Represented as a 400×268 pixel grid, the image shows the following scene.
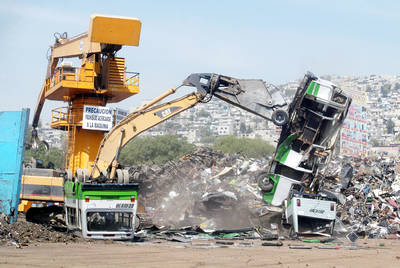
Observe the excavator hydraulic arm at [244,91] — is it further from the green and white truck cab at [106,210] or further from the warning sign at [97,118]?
the warning sign at [97,118]

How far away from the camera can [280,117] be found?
2223 cm

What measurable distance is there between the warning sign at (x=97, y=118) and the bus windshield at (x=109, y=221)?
9.34 metres

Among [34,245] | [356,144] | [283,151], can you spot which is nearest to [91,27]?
[283,151]

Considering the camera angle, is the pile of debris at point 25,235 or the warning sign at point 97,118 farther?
the warning sign at point 97,118

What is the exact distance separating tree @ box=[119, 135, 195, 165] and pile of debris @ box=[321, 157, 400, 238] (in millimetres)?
58565

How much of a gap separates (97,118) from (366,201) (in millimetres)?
11910

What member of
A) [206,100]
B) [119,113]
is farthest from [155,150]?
[206,100]

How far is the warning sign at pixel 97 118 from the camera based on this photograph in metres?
27.3

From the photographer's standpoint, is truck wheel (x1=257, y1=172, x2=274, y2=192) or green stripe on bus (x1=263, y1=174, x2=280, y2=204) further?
truck wheel (x1=257, y1=172, x2=274, y2=192)

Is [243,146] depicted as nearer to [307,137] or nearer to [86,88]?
[86,88]

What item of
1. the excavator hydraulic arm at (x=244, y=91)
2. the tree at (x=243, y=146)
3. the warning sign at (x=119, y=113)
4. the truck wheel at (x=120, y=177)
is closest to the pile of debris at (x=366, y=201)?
the excavator hydraulic arm at (x=244, y=91)

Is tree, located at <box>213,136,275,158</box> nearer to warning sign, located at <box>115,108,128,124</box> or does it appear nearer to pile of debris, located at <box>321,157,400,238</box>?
pile of debris, located at <box>321,157,400,238</box>

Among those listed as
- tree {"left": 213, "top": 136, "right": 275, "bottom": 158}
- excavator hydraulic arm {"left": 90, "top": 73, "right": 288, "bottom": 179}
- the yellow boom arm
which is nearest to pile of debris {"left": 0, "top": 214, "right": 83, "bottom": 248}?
the yellow boom arm

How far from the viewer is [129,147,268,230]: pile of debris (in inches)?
967
